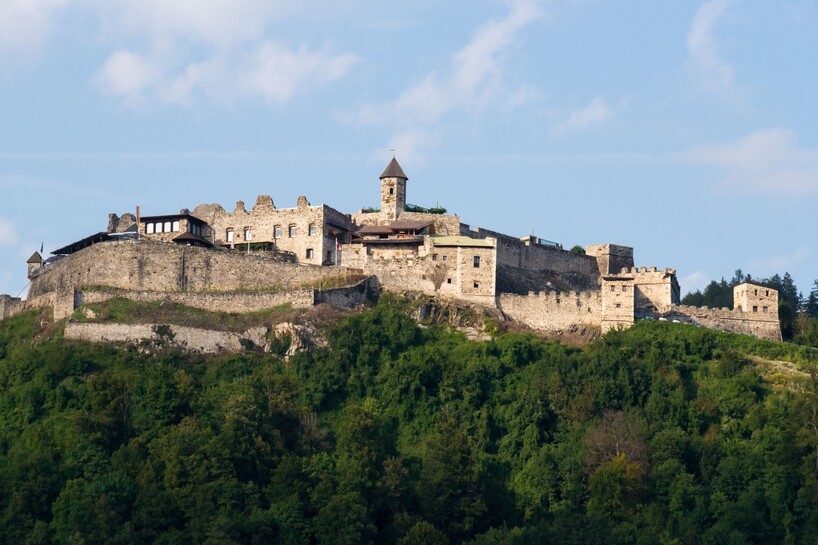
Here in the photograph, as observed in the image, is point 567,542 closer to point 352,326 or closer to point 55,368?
point 352,326

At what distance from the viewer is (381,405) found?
71125 mm

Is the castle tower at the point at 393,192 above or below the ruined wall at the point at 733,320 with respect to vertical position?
above

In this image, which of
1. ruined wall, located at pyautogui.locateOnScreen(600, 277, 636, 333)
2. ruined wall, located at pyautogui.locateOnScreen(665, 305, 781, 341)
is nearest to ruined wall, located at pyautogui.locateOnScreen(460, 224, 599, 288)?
ruined wall, located at pyautogui.locateOnScreen(600, 277, 636, 333)

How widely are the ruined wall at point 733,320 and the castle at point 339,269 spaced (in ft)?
0.14

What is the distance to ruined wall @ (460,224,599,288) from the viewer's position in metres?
83.3

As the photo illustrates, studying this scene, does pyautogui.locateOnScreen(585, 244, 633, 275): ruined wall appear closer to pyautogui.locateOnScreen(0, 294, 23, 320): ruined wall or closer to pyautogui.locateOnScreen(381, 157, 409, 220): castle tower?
pyautogui.locateOnScreen(381, 157, 409, 220): castle tower

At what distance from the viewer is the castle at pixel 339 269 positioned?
2990 inches

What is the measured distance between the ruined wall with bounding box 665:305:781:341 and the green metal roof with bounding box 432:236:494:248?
8.58 meters

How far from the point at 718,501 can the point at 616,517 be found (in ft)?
12.7

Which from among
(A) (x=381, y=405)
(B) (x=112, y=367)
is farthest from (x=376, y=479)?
(B) (x=112, y=367)

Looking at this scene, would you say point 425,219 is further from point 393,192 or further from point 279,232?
point 279,232

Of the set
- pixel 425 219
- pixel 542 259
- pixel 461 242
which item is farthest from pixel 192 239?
pixel 542 259

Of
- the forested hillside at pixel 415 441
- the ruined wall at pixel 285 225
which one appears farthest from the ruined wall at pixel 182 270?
the forested hillside at pixel 415 441

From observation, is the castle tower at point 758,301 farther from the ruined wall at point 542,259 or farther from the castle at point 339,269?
the ruined wall at point 542,259
